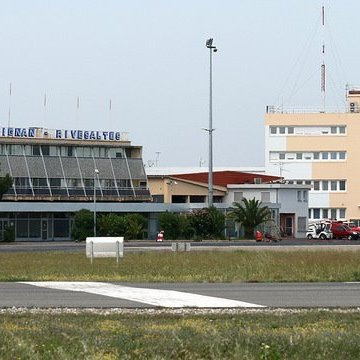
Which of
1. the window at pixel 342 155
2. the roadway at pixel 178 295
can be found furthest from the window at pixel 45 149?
the roadway at pixel 178 295

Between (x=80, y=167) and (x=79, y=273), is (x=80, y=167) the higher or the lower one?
the higher one

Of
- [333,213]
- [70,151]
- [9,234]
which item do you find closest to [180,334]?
[9,234]

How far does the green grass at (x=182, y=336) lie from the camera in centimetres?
1229

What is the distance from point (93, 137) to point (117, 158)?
3038 millimetres

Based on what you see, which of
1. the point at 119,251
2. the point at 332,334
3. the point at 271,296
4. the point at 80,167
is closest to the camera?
the point at 332,334

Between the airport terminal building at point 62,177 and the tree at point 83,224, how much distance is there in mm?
3264

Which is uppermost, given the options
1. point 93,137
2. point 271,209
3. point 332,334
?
point 93,137

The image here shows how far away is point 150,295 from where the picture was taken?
2336 cm

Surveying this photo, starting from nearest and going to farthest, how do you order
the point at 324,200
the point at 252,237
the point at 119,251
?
the point at 119,251, the point at 252,237, the point at 324,200

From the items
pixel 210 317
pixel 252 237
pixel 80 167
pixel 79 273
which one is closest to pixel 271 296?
pixel 210 317

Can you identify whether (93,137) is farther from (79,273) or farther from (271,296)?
(271,296)

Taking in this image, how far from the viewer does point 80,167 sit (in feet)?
307

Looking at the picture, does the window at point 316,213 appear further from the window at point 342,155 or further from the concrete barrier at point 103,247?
the concrete barrier at point 103,247

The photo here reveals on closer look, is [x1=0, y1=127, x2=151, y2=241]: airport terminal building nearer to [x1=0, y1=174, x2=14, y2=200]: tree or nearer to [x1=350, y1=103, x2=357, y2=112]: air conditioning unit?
[x1=0, y1=174, x2=14, y2=200]: tree
